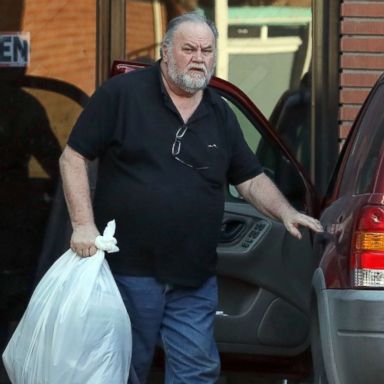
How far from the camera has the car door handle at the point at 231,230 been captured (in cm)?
614

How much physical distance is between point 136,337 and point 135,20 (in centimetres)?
312

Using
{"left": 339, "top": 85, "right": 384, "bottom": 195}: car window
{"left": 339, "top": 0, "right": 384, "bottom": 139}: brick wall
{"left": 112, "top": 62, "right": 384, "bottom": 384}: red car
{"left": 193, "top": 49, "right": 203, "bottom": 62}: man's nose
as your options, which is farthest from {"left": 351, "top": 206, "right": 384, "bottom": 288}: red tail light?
{"left": 339, "top": 0, "right": 384, "bottom": 139}: brick wall

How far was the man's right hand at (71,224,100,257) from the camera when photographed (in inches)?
189

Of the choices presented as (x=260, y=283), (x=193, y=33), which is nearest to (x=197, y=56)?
(x=193, y=33)

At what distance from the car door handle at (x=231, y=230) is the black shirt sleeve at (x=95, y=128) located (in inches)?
52.8

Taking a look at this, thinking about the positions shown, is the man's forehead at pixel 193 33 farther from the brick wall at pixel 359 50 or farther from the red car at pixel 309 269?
the brick wall at pixel 359 50

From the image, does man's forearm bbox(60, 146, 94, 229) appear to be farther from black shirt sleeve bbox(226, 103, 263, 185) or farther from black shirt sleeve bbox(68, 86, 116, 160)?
black shirt sleeve bbox(226, 103, 263, 185)

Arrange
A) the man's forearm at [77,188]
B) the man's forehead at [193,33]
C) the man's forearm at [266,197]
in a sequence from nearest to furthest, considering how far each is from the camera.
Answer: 1. the man's forearm at [77,188]
2. the man's forehead at [193,33]
3. the man's forearm at [266,197]

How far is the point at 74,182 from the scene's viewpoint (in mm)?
4895

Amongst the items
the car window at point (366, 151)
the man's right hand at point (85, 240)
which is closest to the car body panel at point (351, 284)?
the car window at point (366, 151)

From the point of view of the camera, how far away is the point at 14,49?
766cm

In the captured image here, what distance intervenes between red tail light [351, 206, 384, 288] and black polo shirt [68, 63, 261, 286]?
79 centimetres

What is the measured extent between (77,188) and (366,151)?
1.09m

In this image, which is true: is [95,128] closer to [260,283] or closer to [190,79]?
[190,79]
